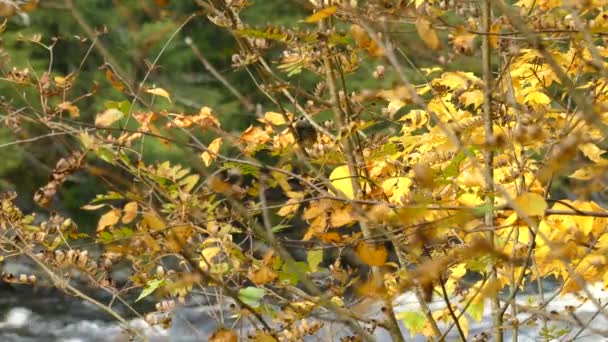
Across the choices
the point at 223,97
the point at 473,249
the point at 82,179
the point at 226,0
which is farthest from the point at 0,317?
the point at 473,249

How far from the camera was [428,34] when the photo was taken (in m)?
1.07

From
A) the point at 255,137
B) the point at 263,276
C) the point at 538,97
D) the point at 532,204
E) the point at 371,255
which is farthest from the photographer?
the point at 538,97

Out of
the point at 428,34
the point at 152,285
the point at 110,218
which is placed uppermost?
the point at 428,34

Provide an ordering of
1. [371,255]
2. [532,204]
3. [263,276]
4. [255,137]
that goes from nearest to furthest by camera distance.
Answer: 1. [532,204]
2. [371,255]
3. [263,276]
4. [255,137]

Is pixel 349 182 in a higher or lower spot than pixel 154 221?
lower

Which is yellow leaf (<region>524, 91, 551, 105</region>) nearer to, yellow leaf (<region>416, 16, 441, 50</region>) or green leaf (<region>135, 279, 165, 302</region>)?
green leaf (<region>135, 279, 165, 302</region>)

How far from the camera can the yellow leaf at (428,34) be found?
105 centimetres

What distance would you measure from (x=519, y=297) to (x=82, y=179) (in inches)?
A: 194

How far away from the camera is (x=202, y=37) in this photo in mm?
9883

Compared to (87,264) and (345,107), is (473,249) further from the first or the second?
(87,264)

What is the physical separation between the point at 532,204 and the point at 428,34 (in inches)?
10.2

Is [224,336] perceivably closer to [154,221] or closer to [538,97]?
[154,221]

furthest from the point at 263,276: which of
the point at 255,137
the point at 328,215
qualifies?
the point at 255,137

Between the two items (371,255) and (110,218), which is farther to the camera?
(110,218)
